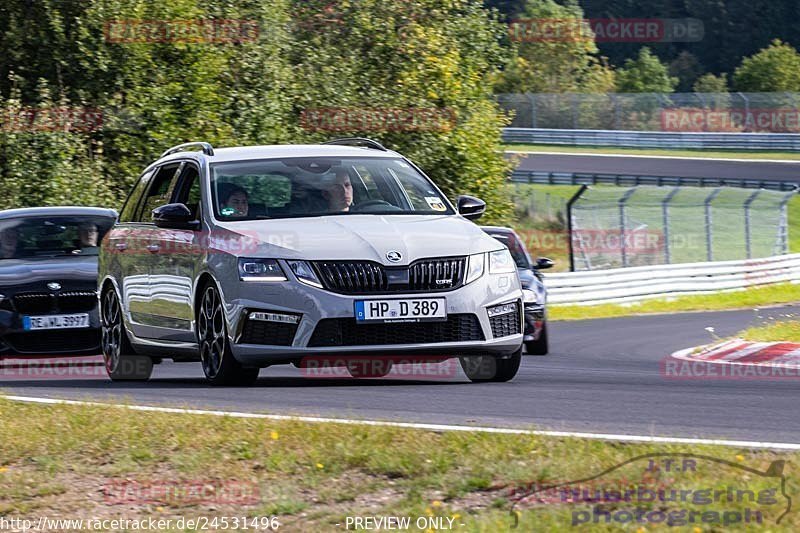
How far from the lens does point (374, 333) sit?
8891mm

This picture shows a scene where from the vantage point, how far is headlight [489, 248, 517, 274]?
929 centimetres

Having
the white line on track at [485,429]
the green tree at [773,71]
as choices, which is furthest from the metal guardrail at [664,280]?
the green tree at [773,71]

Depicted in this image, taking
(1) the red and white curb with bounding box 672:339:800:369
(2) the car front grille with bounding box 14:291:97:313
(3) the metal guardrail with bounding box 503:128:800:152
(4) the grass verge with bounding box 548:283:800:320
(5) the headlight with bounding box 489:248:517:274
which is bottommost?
(3) the metal guardrail with bounding box 503:128:800:152

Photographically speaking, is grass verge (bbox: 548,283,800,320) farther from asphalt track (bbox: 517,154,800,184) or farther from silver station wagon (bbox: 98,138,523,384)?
asphalt track (bbox: 517,154,800,184)

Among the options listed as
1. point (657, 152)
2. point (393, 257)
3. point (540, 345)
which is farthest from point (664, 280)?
point (657, 152)

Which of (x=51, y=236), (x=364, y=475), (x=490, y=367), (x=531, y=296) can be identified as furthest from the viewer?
(x=531, y=296)

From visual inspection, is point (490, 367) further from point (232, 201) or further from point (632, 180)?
point (632, 180)

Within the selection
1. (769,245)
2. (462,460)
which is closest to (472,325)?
(462,460)

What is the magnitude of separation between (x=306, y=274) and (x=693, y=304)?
64.4ft

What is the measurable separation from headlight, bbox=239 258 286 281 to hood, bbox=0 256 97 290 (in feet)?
14.3

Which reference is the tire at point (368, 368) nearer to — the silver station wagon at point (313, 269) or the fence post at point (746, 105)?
the silver station wagon at point (313, 269)

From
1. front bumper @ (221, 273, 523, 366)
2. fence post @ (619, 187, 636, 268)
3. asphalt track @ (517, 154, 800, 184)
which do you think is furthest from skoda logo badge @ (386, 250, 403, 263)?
asphalt track @ (517, 154, 800, 184)

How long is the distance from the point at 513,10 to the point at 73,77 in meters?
75.5

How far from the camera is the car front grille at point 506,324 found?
30.4 feet
